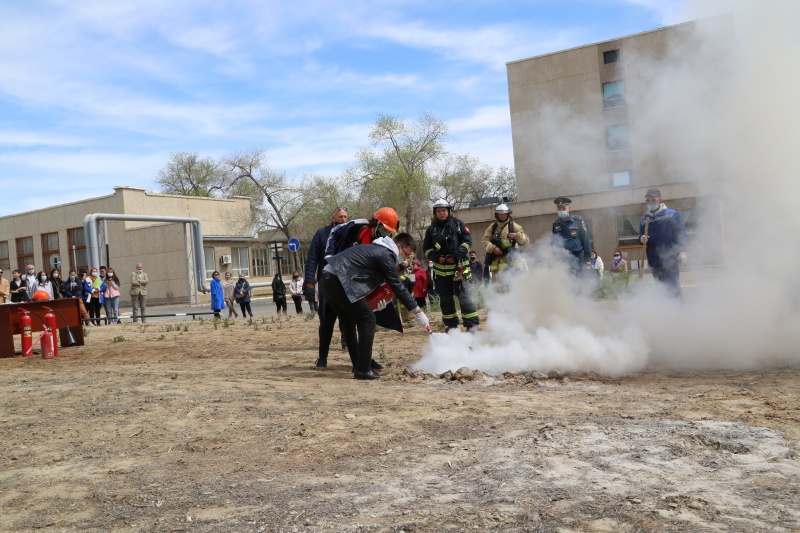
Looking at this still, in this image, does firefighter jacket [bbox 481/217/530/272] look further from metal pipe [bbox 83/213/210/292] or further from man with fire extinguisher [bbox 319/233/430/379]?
metal pipe [bbox 83/213/210/292]

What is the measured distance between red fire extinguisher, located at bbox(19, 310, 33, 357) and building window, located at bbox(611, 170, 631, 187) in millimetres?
9756

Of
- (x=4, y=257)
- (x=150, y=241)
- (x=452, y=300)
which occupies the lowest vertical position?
(x=452, y=300)

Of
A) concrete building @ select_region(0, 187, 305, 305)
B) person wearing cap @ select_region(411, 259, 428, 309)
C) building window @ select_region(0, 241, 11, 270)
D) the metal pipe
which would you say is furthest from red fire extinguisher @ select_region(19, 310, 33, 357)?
building window @ select_region(0, 241, 11, 270)

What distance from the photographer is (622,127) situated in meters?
10.4

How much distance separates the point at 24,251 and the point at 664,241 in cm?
5338

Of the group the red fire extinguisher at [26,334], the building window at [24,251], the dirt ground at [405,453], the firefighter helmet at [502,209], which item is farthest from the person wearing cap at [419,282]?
the building window at [24,251]

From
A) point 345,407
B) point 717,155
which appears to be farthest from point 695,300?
point 345,407

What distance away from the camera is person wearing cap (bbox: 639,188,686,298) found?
9.20 metres

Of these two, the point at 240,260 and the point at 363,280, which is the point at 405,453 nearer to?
the point at 363,280

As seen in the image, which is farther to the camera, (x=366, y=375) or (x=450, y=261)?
(x=450, y=261)

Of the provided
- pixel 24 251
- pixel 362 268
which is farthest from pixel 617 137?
pixel 24 251

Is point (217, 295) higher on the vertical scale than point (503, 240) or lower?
lower

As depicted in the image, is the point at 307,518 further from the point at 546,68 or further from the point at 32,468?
the point at 546,68

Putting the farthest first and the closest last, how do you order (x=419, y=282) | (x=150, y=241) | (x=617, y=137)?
1. (x=150, y=241)
2. (x=419, y=282)
3. (x=617, y=137)
